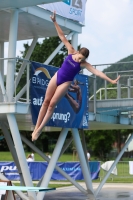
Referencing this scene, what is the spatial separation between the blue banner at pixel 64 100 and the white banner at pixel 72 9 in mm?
2353

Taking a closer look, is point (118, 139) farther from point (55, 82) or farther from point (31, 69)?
point (55, 82)

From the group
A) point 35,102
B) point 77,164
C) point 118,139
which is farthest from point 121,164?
point 118,139

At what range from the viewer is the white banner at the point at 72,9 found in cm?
1958

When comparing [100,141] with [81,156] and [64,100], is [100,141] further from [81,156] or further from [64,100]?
[64,100]

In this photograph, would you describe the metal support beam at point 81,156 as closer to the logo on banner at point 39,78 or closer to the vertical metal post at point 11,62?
the logo on banner at point 39,78

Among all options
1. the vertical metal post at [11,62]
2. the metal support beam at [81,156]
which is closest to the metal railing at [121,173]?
the metal support beam at [81,156]

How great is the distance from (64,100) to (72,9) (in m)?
3.80

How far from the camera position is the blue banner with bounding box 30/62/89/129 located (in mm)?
17359

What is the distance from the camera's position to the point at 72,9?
2023cm

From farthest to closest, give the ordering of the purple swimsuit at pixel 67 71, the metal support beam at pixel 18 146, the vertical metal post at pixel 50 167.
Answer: the vertical metal post at pixel 50 167 < the metal support beam at pixel 18 146 < the purple swimsuit at pixel 67 71

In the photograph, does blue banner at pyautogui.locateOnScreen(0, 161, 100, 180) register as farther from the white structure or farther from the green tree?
the green tree

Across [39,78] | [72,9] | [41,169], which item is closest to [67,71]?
[39,78]

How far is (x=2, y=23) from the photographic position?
19.8m

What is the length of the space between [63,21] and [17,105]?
5.03 metres
